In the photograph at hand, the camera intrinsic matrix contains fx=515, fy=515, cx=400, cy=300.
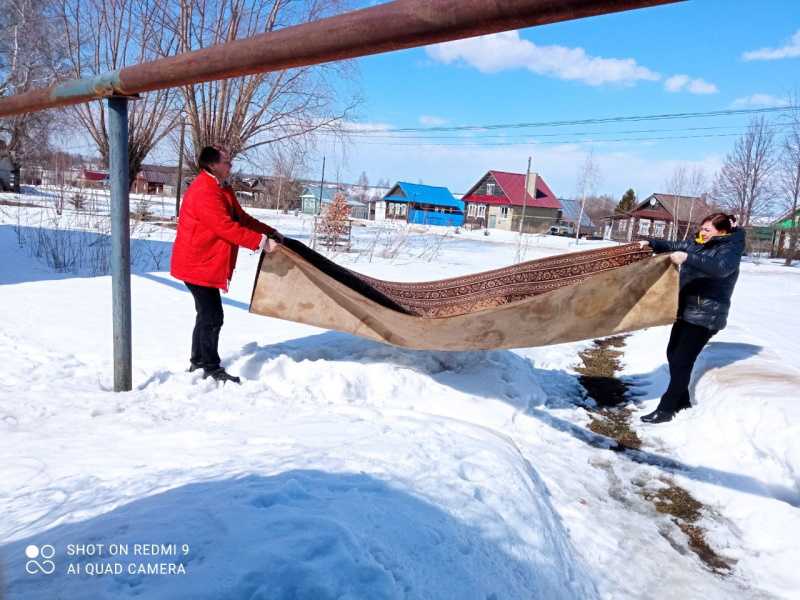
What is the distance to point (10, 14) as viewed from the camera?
14.6 m

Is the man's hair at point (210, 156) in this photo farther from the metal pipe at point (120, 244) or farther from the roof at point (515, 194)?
the roof at point (515, 194)

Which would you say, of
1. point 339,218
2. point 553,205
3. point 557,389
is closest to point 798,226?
point 553,205

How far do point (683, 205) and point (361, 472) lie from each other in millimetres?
49784

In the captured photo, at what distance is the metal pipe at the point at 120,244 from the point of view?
132 inches

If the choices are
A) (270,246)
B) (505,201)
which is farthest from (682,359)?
(505,201)

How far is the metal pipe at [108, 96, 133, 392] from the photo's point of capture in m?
3.35

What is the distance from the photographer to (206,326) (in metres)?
3.72

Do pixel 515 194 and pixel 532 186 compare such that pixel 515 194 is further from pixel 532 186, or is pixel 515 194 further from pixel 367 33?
pixel 367 33

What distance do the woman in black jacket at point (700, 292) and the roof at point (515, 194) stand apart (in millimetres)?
49653

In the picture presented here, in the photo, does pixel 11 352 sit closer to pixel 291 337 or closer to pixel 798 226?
pixel 291 337

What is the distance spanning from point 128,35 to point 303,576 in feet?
47.7

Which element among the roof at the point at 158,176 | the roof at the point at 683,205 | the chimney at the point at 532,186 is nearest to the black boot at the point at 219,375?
the roof at the point at 683,205

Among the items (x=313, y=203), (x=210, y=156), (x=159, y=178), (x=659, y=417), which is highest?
(x=159, y=178)

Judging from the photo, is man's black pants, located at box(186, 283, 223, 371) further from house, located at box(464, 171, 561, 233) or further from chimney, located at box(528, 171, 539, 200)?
chimney, located at box(528, 171, 539, 200)
